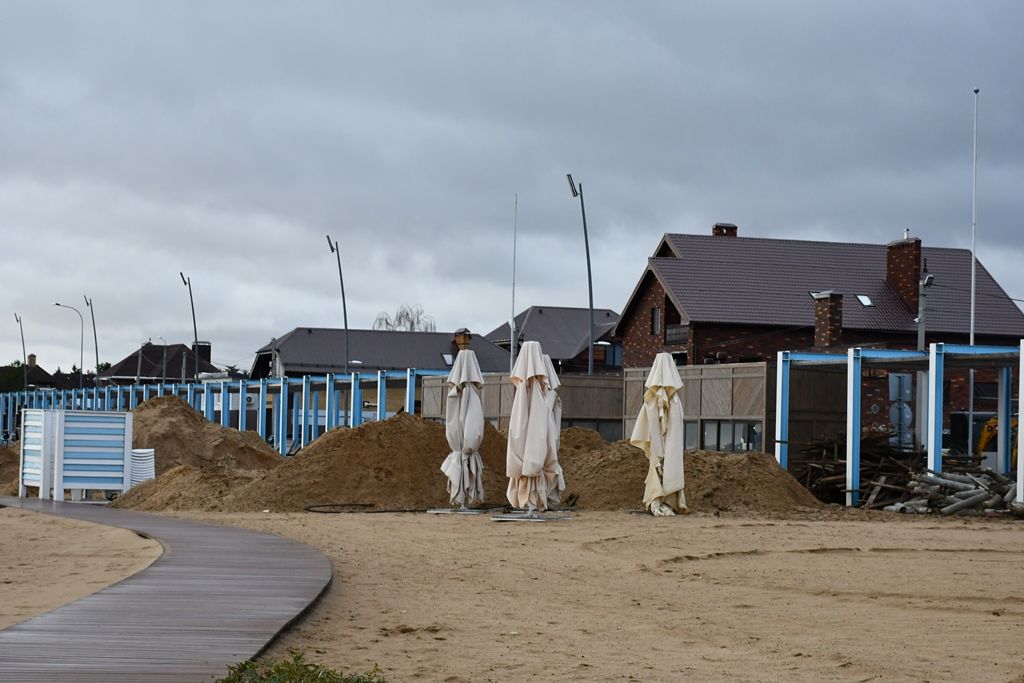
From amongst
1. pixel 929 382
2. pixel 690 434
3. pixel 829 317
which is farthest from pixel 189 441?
pixel 829 317

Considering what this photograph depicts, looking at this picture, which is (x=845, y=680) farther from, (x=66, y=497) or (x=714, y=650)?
(x=66, y=497)

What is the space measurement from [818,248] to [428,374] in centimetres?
2493

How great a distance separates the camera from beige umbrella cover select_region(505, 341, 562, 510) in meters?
21.2

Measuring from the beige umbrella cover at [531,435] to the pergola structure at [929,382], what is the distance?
7.72 metres

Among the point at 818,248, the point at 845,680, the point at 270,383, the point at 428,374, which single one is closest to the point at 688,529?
the point at 845,680

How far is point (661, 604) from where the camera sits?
11.2 m

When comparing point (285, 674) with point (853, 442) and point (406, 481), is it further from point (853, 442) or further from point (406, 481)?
point (853, 442)

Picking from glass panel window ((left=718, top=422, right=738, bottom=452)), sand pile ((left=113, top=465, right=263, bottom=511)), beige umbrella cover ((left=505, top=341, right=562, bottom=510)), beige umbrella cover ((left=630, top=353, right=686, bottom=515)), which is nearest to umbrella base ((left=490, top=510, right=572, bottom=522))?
beige umbrella cover ((left=505, top=341, right=562, bottom=510))

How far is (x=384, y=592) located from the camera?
11.4m

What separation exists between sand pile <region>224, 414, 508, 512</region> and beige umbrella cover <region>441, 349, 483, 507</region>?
1.76 meters

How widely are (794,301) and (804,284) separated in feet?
5.73

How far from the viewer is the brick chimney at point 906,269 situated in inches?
2211

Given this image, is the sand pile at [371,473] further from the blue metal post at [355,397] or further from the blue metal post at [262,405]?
the blue metal post at [262,405]

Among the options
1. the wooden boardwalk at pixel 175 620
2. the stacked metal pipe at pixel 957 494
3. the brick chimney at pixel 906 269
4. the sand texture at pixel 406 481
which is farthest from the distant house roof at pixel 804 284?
the wooden boardwalk at pixel 175 620
